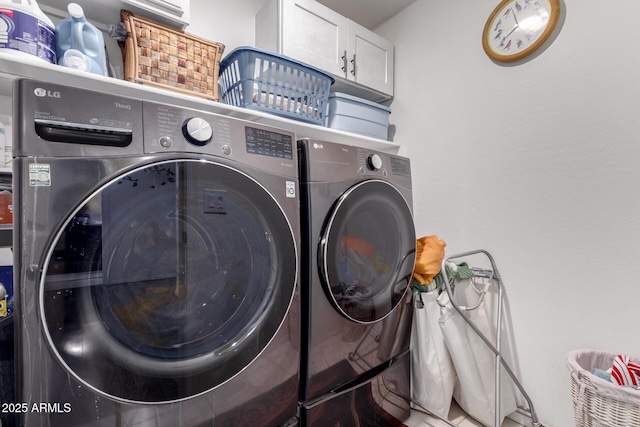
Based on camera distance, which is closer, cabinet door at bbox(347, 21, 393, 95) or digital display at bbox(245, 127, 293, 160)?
digital display at bbox(245, 127, 293, 160)

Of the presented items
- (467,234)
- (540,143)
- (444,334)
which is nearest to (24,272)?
(444,334)

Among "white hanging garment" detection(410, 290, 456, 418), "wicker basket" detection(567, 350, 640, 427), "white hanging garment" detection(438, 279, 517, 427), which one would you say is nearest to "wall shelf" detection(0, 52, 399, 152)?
"white hanging garment" detection(410, 290, 456, 418)

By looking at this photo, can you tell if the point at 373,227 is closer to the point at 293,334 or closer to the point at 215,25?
the point at 293,334

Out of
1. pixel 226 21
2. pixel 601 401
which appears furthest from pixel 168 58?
pixel 601 401

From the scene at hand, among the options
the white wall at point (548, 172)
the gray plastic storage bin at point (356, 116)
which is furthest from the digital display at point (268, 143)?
the white wall at point (548, 172)

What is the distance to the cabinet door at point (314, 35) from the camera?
1.52m

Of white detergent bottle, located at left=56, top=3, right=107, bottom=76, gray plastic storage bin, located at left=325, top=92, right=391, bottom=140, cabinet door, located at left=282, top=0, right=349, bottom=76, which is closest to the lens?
white detergent bottle, located at left=56, top=3, right=107, bottom=76

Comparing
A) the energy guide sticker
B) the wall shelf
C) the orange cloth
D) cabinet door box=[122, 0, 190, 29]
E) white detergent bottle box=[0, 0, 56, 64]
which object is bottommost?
the orange cloth

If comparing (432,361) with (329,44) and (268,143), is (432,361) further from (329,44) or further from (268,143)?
(329,44)

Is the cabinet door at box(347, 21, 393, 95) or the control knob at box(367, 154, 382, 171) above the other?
the cabinet door at box(347, 21, 393, 95)

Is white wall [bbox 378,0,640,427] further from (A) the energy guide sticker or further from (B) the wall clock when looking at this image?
(A) the energy guide sticker

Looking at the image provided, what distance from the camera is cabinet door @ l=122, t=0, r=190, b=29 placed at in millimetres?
1136

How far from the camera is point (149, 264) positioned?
74 cm

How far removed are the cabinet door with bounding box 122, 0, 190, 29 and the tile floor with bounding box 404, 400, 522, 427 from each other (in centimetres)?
206
